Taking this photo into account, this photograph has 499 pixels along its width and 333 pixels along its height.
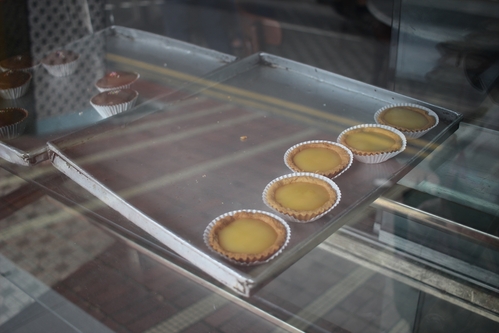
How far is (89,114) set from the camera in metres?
2.30

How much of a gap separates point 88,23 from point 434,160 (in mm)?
2073

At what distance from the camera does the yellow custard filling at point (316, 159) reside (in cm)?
182

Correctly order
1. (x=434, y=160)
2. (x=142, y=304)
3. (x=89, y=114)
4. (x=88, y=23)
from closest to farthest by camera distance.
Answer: (x=142, y=304)
(x=434, y=160)
(x=89, y=114)
(x=88, y=23)

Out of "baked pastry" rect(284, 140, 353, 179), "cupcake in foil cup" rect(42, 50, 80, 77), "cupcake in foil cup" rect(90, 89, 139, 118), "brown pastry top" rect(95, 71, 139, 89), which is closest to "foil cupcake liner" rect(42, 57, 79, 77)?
"cupcake in foil cup" rect(42, 50, 80, 77)

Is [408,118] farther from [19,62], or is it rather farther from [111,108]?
[19,62]

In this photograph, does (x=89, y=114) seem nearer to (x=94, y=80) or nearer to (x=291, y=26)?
(x=94, y=80)

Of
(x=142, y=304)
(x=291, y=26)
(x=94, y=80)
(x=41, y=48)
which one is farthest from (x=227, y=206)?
(x=291, y=26)

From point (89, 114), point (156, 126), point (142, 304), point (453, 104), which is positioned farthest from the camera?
point (89, 114)

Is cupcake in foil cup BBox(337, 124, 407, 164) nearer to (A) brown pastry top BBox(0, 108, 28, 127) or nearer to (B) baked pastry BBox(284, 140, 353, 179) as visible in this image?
(B) baked pastry BBox(284, 140, 353, 179)

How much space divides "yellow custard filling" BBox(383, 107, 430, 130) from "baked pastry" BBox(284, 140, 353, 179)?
0.27m

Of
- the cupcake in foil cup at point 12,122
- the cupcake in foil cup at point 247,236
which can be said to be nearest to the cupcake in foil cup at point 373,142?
the cupcake in foil cup at point 247,236

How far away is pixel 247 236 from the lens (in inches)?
60.6

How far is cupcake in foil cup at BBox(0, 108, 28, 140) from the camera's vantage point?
2064 mm

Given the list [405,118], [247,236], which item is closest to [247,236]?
[247,236]
